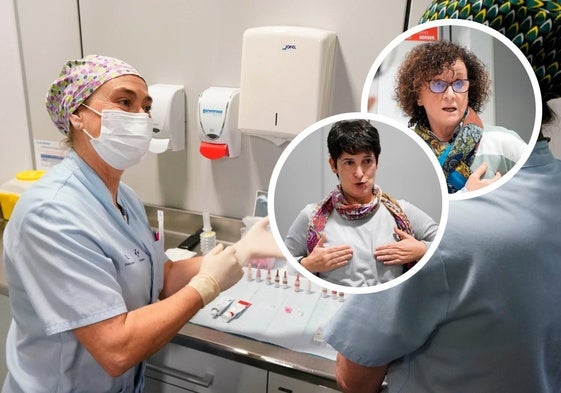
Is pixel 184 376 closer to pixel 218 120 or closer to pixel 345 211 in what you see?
pixel 218 120

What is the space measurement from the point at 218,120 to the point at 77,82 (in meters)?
0.61

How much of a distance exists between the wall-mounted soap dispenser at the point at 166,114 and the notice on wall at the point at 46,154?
0.66 meters

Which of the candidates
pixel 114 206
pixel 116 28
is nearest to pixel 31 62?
pixel 116 28

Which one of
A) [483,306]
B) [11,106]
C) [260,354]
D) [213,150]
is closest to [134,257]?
[260,354]

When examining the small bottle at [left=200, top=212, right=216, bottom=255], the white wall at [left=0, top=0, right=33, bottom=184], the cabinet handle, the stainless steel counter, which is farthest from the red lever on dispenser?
the white wall at [left=0, top=0, right=33, bottom=184]

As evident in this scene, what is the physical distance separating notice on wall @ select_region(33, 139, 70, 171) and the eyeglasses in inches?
77.1

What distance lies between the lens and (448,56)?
430 millimetres

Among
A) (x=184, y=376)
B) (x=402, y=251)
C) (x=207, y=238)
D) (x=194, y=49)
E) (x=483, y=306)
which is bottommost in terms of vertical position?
(x=184, y=376)

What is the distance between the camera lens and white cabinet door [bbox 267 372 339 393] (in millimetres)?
1115

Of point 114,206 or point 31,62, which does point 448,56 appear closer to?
point 114,206

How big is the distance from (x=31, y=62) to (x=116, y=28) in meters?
0.49

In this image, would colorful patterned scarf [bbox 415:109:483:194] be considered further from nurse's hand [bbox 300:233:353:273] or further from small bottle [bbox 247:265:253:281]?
small bottle [bbox 247:265:253:281]

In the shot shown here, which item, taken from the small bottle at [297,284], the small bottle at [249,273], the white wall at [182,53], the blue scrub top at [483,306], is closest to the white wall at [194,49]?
the white wall at [182,53]

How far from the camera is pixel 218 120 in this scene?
5.13 feet
